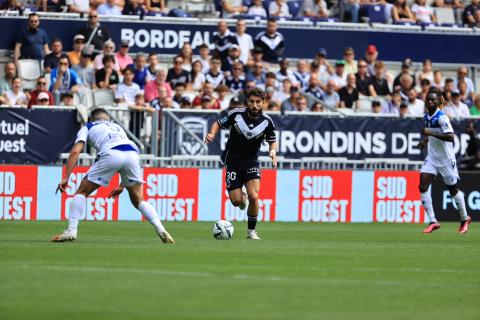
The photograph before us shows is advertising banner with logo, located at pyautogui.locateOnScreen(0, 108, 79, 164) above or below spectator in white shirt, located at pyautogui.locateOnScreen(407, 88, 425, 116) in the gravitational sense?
below

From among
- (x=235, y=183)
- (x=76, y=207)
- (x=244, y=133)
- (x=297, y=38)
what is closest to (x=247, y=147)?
(x=244, y=133)

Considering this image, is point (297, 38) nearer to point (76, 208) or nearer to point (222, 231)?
point (222, 231)

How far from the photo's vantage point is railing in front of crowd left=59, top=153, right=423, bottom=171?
83.1ft

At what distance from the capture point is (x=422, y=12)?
107 feet

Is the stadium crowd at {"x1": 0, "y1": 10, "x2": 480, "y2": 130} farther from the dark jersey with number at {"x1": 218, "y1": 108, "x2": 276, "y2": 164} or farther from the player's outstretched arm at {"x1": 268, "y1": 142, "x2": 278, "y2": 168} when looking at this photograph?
the player's outstretched arm at {"x1": 268, "y1": 142, "x2": 278, "y2": 168}

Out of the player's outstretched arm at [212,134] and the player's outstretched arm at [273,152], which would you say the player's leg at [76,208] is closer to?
the player's outstretched arm at [212,134]

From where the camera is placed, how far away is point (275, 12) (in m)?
30.9

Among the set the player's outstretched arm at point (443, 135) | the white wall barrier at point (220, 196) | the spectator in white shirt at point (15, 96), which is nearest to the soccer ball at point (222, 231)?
the player's outstretched arm at point (443, 135)

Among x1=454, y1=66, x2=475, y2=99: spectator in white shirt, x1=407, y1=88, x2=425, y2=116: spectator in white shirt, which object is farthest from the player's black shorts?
x1=454, y1=66, x2=475, y2=99: spectator in white shirt

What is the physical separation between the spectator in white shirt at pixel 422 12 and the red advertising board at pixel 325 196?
7493mm

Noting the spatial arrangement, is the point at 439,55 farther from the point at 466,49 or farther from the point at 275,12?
the point at 275,12

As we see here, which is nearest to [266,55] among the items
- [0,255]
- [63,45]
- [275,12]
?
[275,12]

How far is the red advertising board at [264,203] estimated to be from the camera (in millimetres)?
25938

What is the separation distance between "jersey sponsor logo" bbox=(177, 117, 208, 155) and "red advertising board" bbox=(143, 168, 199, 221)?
0.73 meters
